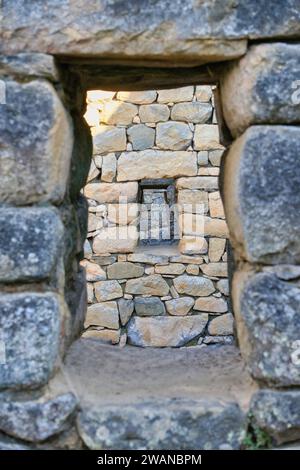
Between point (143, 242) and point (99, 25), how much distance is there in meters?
4.07

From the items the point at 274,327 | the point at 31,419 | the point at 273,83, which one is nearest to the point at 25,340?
the point at 31,419

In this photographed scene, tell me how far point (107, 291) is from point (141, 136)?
162cm

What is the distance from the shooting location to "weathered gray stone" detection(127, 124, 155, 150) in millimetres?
5516

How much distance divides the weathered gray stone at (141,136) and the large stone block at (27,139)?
151 inches

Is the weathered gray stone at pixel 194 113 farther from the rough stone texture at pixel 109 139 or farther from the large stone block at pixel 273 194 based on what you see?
the large stone block at pixel 273 194

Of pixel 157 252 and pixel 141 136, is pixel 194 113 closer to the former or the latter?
pixel 141 136

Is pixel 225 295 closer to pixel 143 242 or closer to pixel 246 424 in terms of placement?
pixel 143 242

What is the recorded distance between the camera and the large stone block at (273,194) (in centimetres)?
169

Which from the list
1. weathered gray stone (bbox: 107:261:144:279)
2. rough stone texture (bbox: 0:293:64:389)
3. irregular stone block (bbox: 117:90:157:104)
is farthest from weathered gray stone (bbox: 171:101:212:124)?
rough stone texture (bbox: 0:293:64:389)

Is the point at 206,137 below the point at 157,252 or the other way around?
Answer: the other way around

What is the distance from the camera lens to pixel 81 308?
7.88 ft

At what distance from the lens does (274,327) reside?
1674 mm

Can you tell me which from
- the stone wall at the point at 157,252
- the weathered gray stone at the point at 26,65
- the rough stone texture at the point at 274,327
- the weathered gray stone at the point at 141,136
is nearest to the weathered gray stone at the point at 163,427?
the rough stone texture at the point at 274,327

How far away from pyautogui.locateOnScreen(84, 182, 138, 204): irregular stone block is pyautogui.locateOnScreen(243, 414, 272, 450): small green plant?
12.8 feet
